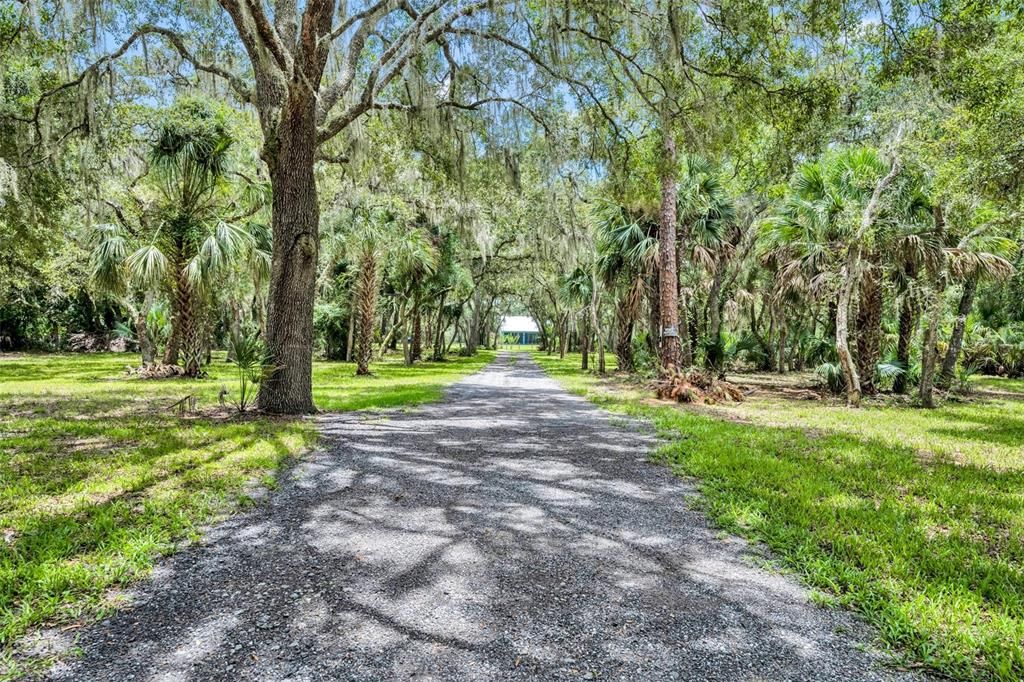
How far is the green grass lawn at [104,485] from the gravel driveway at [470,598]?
0.86ft

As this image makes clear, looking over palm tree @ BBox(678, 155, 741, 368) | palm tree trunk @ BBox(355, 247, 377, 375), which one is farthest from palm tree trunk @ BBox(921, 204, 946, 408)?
palm tree trunk @ BBox(355, 247, 377, 375)

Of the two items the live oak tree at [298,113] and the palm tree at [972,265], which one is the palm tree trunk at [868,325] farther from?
the live oak tree at [298,113]

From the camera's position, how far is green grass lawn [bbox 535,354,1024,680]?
2.30 metres

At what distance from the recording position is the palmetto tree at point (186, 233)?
11.6 metres

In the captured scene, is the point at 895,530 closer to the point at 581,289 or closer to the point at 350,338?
the point at 581,289

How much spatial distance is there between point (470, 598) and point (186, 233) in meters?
13.1

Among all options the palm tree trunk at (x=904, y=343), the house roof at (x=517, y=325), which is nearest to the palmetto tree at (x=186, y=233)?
the palm tree trunk at (x=904, y=343)

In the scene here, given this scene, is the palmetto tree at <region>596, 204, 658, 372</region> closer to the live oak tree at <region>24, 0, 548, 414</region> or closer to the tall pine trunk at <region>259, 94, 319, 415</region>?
the live oak tree at <region>24, 0, 548, 414</region>

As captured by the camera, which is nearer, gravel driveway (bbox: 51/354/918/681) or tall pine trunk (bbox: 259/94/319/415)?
gravel driveway (bbox: 51/354/918/681)

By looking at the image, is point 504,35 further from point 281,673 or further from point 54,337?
point 54,337

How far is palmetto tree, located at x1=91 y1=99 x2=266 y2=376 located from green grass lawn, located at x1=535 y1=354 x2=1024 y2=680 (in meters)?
10.7

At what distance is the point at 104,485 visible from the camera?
407 cm

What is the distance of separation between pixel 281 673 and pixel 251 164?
1490 centimetres

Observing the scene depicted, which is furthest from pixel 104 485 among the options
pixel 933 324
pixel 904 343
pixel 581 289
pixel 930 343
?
pixel 581 289
